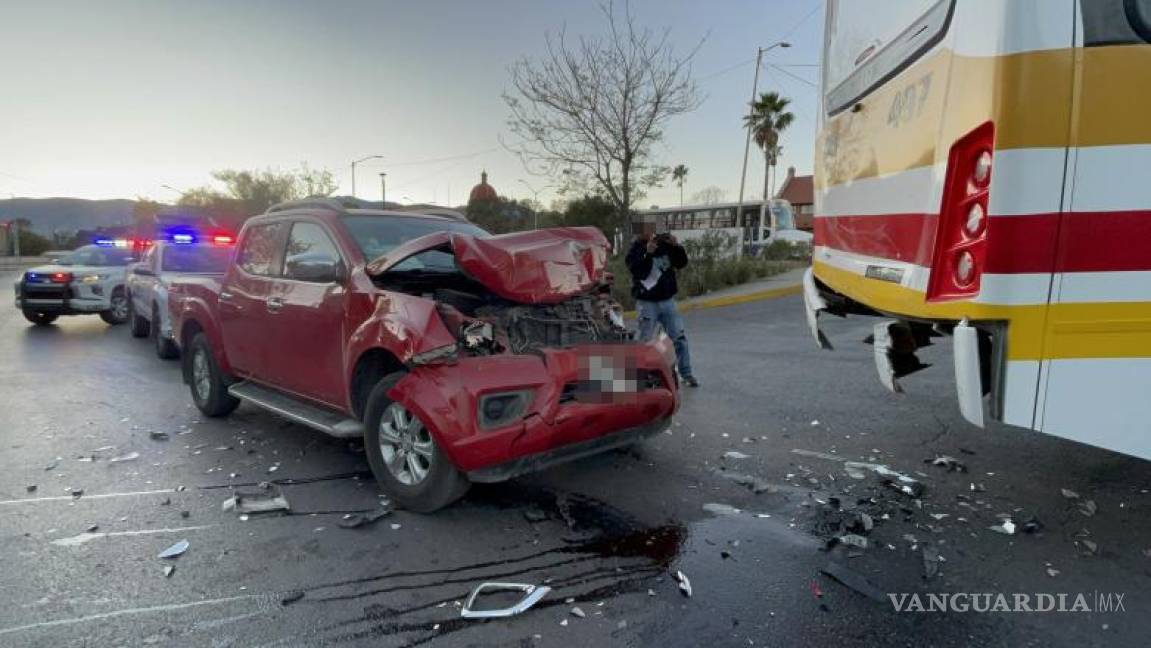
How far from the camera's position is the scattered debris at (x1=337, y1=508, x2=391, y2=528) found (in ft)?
12.7

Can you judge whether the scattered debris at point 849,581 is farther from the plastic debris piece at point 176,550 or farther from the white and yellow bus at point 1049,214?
the plastic debris piece at point 176,550

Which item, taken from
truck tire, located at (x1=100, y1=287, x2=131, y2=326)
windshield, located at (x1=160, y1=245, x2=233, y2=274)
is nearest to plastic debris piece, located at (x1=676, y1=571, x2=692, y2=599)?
windshield, located at (x1=160, y1=245, x2=233, y2=274)

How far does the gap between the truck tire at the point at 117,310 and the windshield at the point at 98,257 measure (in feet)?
3.29

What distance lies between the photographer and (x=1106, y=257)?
2.31m

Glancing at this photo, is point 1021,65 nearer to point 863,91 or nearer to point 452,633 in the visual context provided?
point 863,91

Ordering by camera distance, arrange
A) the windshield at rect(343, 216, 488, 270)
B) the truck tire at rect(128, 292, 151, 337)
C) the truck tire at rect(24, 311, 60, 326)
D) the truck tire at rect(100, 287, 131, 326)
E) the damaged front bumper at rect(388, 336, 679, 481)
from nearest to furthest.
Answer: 1. the damaged front bumper at rect(388, 336, 679, 481)
2. the windshield at rect(343, 216, 488, 270)
3. the truck tire at rect(128, 292, 151, 337)
4. the truck tire at rect(24, 311, 60, 326)
5. the truck tire at rect(100, 287, 131, 326)

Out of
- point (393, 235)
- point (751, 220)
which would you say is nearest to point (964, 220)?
point (393, 235)

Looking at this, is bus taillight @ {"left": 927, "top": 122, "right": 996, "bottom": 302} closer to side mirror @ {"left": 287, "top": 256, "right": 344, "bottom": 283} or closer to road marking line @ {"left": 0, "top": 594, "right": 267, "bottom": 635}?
road marking line @ {"left": 0, "top": 594, "right": 267, "bottom": 635}

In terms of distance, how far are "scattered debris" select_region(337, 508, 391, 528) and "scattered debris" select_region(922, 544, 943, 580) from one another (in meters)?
2.88

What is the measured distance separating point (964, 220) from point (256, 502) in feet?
13.5

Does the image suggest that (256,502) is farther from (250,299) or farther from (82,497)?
(250,299)

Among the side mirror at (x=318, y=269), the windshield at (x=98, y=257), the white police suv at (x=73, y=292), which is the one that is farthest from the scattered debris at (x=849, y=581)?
the windshield at (x=98, y=257)

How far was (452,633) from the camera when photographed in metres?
2.76

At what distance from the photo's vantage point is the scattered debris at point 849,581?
300 centimetres
